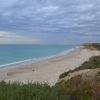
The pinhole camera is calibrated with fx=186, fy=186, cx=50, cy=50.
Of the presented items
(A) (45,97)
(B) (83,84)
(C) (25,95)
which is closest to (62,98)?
(A) (45,97)

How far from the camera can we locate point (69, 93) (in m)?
4.83

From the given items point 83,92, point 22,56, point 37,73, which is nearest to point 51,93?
point 83,92

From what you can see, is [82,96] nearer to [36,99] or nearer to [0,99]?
[36,99]

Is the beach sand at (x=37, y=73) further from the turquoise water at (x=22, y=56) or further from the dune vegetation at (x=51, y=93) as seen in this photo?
the turquoise water at (x=22, y=56)

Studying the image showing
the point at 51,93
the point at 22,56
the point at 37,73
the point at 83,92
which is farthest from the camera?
the point at 22,56

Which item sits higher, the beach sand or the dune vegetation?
the dune vegetation

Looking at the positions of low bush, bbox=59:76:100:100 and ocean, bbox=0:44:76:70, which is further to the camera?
ocean, bbox=0:44:76:70

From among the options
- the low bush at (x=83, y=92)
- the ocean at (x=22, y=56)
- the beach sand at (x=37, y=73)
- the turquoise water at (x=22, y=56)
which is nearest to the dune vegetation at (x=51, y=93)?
the low bush at (x=83, y=92)

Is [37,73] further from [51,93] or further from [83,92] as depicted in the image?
[51,93]

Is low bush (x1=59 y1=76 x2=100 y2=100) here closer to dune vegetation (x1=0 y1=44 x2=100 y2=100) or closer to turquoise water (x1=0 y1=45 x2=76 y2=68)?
dune vegetation (x1=0 y1=44 x2=100 y2=100)

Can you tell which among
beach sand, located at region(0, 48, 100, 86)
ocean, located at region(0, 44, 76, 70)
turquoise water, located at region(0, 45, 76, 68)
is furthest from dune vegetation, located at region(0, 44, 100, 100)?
turquoise water, located at region(0, 45, 76, 68)

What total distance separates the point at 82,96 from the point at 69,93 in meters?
0.34

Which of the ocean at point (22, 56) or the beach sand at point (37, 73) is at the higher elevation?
the ocean at point (22, 56)

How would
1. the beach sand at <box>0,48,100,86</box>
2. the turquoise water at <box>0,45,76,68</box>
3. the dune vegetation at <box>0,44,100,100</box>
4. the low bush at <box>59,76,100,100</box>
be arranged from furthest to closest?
the turquoise water at <box>0,45,76,68</box> → the beach sand at <box>0,48,100,86</box> → the low bush at <box>59,76,100,100</box> → the dune vegetation at <box>0,44,100,100</box>
